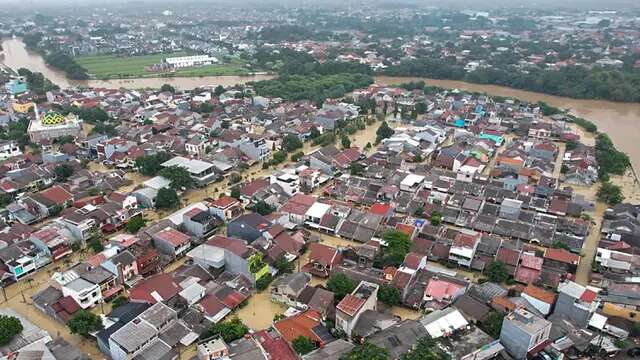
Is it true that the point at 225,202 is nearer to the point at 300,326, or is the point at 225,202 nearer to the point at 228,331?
the point at 228,331

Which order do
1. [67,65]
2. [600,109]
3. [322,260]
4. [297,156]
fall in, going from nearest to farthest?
[322,260] < [297,156] < [600,109] < [67,65]

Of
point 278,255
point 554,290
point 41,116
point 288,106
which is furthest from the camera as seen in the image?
point 288,106

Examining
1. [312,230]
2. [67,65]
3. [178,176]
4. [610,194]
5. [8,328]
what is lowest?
[312,230]

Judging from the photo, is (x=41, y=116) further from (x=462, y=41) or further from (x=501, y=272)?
(x=462, y=41)

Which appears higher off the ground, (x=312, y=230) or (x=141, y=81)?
(x=141, y=81)

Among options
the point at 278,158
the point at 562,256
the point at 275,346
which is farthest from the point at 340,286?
the point at 278,158

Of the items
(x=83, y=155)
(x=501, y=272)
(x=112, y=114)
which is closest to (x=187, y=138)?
(x=83, y=155)

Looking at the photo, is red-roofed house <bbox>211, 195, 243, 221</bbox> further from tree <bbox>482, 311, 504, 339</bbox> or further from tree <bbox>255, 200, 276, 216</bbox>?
tree <bbox>482, 311, 504, 339</bbox>

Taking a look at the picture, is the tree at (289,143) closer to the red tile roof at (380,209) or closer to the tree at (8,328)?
the red tile roof at (380,209)
